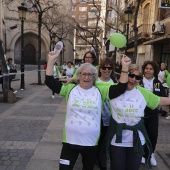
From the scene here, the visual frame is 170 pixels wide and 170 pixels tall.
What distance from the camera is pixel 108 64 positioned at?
338 centimetres

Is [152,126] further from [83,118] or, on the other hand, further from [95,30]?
[95,30]

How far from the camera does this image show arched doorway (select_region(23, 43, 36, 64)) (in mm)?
43344

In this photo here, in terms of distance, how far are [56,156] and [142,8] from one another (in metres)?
20.9

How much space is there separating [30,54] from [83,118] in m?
42.6

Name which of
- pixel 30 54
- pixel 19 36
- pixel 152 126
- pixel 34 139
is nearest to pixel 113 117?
pixel 152 126

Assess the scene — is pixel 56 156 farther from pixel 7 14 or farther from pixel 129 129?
pixel 7 14

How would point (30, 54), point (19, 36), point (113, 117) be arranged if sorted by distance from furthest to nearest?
point (30, 54) < point (19, 36) < point (113, 117)

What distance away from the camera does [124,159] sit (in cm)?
267

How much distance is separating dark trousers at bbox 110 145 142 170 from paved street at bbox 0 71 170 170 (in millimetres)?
1402

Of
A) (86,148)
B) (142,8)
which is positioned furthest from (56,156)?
(142,8)

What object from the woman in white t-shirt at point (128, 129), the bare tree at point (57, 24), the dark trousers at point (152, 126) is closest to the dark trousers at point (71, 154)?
the woman in white t-shirt at point (128, 129)

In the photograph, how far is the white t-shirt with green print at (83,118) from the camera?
264 cm

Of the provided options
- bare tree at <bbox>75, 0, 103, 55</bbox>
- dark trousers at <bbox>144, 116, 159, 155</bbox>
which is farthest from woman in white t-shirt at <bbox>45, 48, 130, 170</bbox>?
bare tree at <bbox>75, 0, 103, 55</bbox>

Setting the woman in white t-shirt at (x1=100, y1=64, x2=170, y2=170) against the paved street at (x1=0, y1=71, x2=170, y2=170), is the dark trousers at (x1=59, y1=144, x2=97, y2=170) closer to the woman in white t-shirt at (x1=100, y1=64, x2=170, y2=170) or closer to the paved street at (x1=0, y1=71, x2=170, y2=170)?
the woman in white t-shirt at (x1=100, y1=64, x2=170, y2=170)
